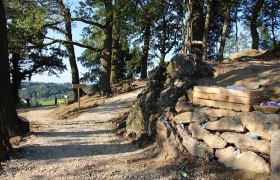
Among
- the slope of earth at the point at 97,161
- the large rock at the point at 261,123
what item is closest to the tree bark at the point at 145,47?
the slope of earth at the point at 97,161

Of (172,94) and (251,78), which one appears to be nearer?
(251,78)

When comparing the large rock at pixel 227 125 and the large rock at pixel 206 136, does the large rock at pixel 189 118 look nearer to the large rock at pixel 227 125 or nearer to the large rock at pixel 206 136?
the large rock at pixel 206 136

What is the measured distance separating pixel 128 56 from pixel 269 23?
1459cm

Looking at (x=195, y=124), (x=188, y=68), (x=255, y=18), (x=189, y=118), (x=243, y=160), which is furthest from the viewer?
(x=255, y=18)

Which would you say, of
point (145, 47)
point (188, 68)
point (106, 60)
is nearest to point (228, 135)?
point (188, 68)

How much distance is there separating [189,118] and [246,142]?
5.87 ft

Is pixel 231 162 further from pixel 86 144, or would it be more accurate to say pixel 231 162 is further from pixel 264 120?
pixel 86 144

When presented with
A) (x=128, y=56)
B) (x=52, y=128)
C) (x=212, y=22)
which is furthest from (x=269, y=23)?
(x=52, y=128)

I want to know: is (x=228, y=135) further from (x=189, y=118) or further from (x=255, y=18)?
(x=255, y=18)

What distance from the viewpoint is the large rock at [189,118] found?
291 inches

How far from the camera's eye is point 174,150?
7.32 meters

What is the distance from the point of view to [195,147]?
6.88 metres

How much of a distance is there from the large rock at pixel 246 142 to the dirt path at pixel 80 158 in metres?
1.25

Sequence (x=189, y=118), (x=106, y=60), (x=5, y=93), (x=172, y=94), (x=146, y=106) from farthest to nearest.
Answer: (x=106, y=60), (x=146, y=106), (x=5, y=93), (x=172, y=94), (x=189, y=118)
